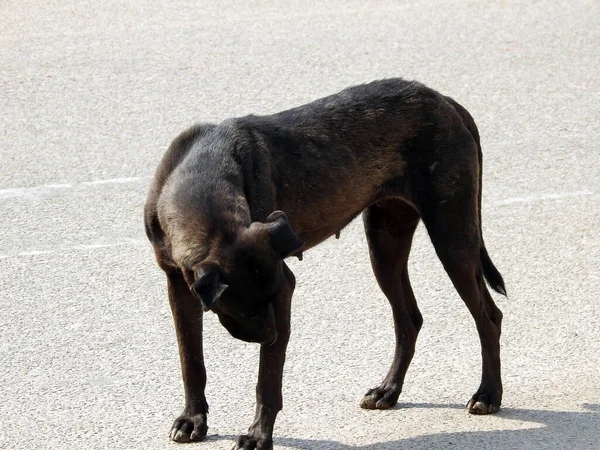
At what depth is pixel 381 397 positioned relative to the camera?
5.61 metres

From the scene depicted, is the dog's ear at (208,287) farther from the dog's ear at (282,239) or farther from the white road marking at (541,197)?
the white road marking at (541,197)

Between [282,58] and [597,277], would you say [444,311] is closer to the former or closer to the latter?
[597,277]

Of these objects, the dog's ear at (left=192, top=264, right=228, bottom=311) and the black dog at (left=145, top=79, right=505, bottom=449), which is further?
the black dog at (left=145, top=79, right=505, bottom=449)

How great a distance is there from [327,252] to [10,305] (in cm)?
214

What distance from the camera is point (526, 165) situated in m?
8.95

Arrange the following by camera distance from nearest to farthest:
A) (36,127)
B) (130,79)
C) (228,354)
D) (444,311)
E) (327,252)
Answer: (228,354)
(444,311)
(327,252)
(36,127)
(130,79)

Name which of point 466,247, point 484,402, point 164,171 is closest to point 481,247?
point 466,247

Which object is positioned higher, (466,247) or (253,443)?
(466,247)

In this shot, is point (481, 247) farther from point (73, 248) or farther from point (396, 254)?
point (73, 248)

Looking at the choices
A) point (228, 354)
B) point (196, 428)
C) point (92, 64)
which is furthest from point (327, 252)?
point (92, 64)

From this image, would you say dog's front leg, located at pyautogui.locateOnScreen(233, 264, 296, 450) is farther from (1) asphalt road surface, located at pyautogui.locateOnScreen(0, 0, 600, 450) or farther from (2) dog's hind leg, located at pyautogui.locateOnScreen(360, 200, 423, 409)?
(2) dog's hind leg, located at pyautogui.locateOnScreen(360, 200, 423, 409)

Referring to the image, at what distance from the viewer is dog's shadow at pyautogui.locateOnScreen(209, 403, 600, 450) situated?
16.9ft

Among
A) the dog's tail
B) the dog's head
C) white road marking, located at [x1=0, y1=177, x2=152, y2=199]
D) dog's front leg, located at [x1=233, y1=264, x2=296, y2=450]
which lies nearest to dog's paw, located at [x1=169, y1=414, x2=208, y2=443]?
dog's front leg, located at [x1=233, y1=264, x2=296, y2=450]

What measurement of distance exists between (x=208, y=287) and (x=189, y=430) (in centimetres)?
114
